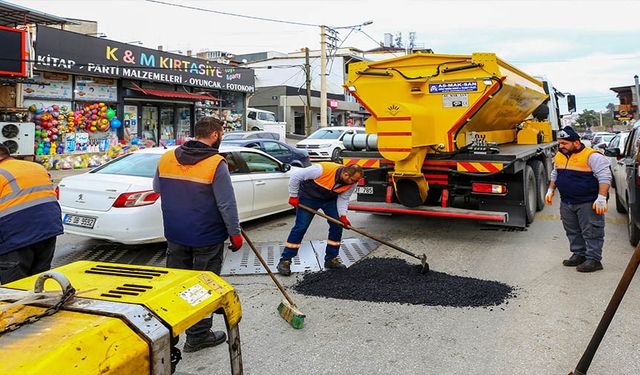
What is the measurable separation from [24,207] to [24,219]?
0.10m

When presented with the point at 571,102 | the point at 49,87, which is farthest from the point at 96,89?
the point at 571,102

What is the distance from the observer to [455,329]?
4.11m

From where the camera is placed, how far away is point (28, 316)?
187 cm

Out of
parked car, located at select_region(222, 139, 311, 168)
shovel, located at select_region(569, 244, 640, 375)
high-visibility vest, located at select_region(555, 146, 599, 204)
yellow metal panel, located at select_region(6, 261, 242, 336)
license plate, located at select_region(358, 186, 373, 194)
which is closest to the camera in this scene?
yellow metal panel, located at select_region(6, 261, 242, 336)

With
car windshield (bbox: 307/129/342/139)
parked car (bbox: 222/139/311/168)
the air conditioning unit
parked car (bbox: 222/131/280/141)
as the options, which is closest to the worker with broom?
parked car (bbox: 222/139/311/168)

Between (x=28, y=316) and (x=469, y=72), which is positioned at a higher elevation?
(x=469, y=72)

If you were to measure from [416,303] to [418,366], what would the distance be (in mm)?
1273

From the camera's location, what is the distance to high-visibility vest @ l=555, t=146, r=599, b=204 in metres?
5.79

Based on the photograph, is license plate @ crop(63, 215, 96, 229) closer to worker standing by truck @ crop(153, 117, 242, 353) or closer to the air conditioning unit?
worker standing by truck @ crop(153, 117, 242, 353)

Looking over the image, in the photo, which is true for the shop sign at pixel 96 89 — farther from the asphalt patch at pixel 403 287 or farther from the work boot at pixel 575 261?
the work boot at pixel 575 261

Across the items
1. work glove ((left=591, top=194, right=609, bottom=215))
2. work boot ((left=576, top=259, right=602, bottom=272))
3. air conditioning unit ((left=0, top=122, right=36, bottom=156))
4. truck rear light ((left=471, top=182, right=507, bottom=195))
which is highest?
air conditioning unit ((left=0, top=122, right=36, bottom=156))

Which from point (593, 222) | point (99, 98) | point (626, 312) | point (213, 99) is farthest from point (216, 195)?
point (213, 99)

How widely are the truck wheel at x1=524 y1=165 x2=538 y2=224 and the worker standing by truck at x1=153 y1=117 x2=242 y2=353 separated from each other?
17.6ft

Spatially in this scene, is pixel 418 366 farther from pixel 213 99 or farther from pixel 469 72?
pixel 213 99
